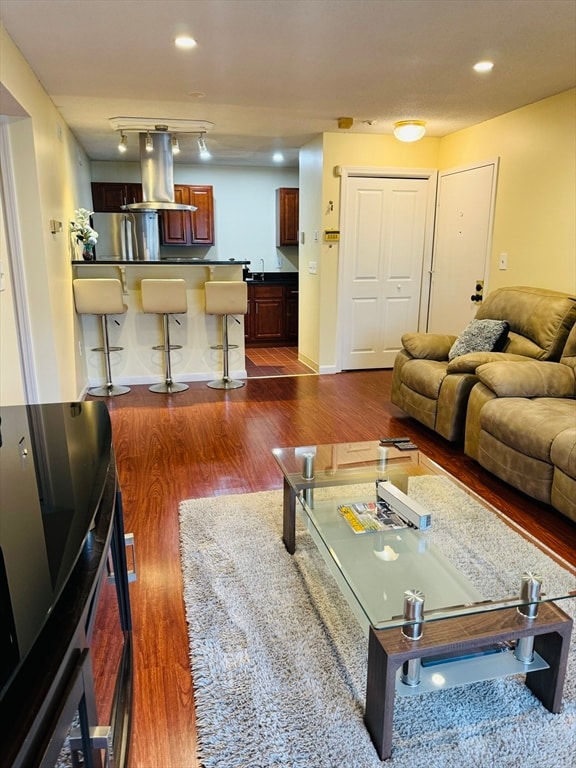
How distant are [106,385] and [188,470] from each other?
7.14 ft

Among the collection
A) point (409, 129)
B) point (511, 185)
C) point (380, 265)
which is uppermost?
point (409, 129)

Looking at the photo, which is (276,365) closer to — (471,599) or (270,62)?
(270,62)

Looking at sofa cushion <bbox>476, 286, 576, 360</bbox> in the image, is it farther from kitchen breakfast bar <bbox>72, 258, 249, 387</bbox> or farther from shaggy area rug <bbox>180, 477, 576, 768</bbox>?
kitchen breakfast bar <bbox>72, 258, 249, 387</bbox>

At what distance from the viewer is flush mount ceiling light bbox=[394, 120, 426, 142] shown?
465cm

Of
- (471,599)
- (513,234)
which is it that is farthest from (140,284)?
(471,599)

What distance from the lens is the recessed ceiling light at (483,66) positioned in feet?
10.8

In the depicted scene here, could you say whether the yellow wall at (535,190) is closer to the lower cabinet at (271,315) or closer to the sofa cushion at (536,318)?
the sofa cushion at (536,318)

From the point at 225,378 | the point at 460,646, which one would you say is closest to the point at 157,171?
the point at 225,378

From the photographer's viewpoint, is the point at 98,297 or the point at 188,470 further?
the point at 98,297

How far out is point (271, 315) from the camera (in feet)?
24.2

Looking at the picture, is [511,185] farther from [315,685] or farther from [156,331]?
[315,685]

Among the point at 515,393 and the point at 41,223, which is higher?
the point at 41,223

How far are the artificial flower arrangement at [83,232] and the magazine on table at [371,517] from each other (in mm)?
4170

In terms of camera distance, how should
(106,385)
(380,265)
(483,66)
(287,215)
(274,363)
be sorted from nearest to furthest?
(483,66) < (106,385) < (380,265) < (274,363) < (287,215)
